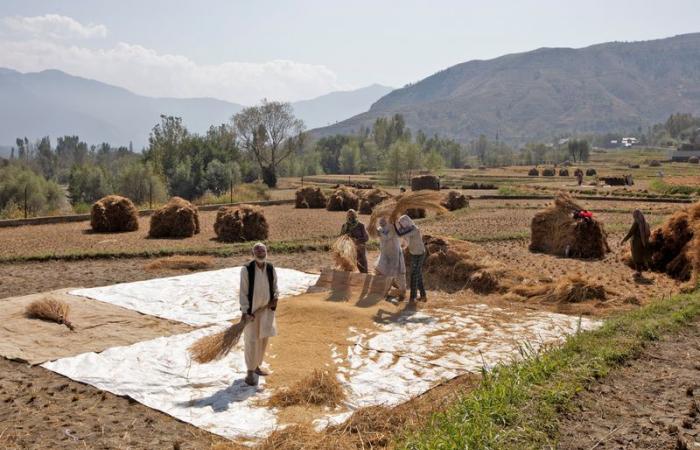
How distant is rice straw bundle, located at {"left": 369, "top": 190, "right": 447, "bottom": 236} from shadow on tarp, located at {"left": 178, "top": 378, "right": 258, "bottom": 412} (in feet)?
19.5

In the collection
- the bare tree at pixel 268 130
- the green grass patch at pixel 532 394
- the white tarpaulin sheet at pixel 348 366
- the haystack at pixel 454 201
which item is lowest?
the white tarpaulin sheet at pixel 348 366

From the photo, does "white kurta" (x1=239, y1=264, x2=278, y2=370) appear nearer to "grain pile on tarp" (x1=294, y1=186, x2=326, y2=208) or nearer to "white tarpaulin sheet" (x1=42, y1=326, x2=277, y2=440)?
"white tarpaulin sheet" (x1=42, y1=326, x2=277, y2=440)

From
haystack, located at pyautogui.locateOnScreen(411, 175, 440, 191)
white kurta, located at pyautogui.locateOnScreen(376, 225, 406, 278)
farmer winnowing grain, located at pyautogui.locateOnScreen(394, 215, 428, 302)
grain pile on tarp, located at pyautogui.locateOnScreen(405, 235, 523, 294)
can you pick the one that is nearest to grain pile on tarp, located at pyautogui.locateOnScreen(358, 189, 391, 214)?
haystack, located at pyautogui.locateOnScreen(411, 175, 440, 191)

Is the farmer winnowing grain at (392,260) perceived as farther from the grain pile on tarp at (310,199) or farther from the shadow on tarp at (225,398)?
the grain pile on tarp at (310,199)

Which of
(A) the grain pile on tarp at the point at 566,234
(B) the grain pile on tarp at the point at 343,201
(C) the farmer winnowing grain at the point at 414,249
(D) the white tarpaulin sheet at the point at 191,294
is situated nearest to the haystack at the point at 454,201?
(B) the grain pile on tarp at the point at 343,201

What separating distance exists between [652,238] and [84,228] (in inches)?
773

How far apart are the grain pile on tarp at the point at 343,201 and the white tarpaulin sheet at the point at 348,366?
22.8 m

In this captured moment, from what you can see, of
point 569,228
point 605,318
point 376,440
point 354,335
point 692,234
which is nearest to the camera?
point 376,440

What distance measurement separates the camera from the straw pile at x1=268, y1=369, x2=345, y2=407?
280 inches

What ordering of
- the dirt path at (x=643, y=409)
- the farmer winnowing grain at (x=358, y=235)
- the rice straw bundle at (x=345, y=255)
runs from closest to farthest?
the dirt path at (x=643, y=409), the rice straw bundle at (x=345, y=255), the farmer winnowing grain at (x=358, y=235)

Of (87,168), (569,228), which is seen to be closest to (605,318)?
(569,228)

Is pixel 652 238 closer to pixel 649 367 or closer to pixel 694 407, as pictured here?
pixel 649 367

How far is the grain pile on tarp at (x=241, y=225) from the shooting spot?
21500mm

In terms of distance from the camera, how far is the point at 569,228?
1781 centimetres
